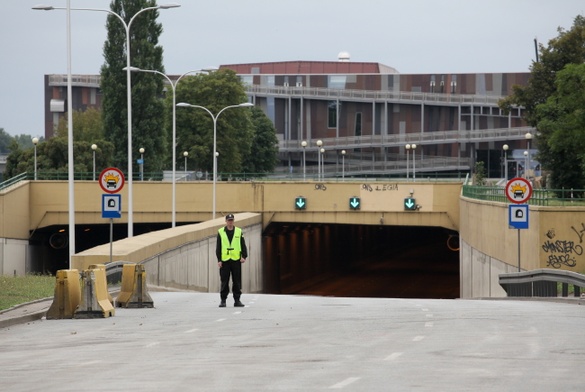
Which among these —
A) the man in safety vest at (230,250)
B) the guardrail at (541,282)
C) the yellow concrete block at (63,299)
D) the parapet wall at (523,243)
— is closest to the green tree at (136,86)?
the parapet wall at (523,243)

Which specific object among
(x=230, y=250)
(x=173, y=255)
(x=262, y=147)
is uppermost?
(x=262, y=147)

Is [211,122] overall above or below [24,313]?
above

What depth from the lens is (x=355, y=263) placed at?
108 metres

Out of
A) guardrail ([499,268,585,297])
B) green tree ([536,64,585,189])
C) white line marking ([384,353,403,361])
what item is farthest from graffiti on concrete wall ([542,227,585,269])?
white line marking ([384,353,403,361])

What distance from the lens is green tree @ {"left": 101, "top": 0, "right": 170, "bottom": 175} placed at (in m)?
94.6

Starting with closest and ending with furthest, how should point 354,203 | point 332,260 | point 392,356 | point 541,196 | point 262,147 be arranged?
point 392,356
point 541,196
point 354,203
point 332,260
point 262,147

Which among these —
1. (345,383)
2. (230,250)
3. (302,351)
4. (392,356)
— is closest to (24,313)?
(230,250)

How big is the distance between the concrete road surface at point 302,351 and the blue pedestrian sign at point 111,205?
7138mm

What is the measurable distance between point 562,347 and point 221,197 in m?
65.5

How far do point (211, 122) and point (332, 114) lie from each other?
34.0 meters

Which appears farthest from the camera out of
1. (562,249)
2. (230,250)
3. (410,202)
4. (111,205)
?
(410,202)

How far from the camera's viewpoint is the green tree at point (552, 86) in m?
68.0

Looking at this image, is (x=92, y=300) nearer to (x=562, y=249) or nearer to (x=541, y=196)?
(x=562, y=249)

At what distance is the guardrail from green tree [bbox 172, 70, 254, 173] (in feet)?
246
